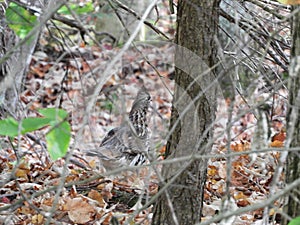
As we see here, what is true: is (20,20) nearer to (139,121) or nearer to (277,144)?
(139,121)

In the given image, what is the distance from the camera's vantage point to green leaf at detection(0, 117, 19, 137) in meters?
1.77

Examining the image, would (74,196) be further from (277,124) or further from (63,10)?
(277,124)

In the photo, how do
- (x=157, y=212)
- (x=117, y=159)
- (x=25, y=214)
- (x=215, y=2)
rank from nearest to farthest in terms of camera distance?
(x=215, y=2) < (x=157, y=212) < (x=25, y=214) < (x=117, y=159)

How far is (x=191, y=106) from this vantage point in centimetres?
251

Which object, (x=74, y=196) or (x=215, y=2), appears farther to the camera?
(x=74, y=196)

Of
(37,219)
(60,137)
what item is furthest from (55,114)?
(37,219)

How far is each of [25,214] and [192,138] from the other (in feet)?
4.26

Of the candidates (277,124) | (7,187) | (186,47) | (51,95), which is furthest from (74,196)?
(51,95)

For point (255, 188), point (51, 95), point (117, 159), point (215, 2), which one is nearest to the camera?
point (215, 2)

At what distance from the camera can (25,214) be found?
338 cm

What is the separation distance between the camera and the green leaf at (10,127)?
1.77 metres

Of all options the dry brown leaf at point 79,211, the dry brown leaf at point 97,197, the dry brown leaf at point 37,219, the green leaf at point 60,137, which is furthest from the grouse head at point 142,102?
the green leaf at point 60,137

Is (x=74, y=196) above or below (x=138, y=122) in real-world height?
below

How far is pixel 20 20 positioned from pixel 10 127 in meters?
0.61
